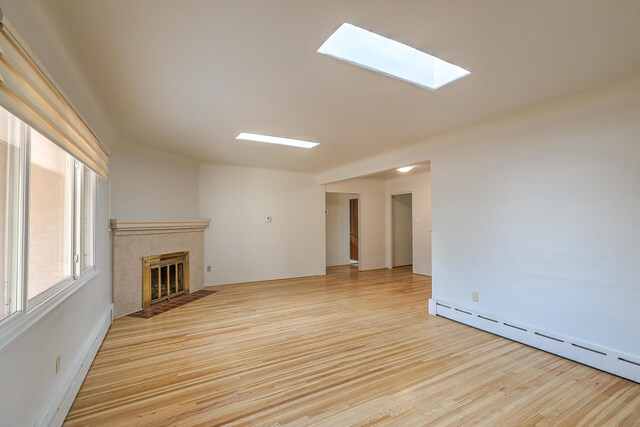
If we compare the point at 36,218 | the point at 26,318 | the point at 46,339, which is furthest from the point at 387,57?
the point at 46,339

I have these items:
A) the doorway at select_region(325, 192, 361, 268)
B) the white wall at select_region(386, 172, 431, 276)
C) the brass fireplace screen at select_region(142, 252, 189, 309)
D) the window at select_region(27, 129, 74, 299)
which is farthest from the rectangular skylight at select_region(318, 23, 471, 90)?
the doorway at select_region(325, 192, 361, 268)

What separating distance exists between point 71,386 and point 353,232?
7793 millimetres

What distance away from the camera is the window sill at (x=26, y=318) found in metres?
1.30

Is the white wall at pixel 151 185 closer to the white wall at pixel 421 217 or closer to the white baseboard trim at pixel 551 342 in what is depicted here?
the white baseboard trim at pixel 551 342

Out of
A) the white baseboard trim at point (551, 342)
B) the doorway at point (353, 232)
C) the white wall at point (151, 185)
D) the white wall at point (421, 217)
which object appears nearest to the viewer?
the white baseboard trim at point (551, 342)

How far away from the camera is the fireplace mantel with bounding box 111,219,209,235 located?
12.8 ft

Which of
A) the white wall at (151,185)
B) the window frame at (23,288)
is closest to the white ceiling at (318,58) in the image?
the window frame at (23,288)

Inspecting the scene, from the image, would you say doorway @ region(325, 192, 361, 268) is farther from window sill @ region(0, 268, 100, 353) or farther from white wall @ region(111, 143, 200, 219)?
window sill @ region(0, 268, 100, 353)

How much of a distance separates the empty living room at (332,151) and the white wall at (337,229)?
389cm

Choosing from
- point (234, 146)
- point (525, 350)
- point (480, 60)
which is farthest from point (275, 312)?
point (480, 60)

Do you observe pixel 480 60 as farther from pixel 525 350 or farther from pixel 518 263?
pixel 525 350

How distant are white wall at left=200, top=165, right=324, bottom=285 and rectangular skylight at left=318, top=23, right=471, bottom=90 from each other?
14.6 feet

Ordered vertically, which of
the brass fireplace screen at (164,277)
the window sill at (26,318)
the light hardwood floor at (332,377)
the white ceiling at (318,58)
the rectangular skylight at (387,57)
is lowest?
the light hardwood floor at (332,377)

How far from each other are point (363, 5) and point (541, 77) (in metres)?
1.72
